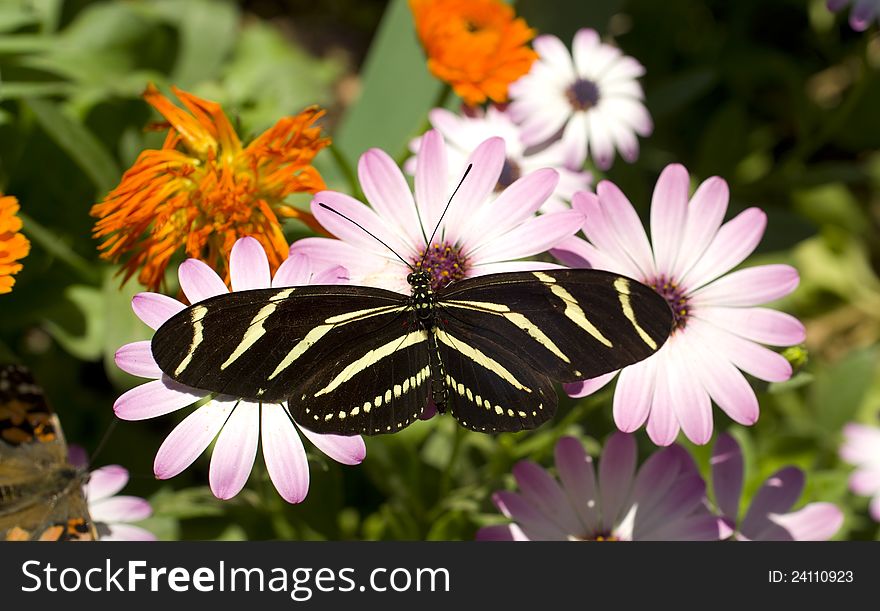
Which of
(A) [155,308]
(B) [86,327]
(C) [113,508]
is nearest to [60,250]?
(B) [86,327]

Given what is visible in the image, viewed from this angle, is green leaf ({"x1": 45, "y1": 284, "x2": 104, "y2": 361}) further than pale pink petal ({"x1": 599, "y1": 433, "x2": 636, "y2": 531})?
Yes

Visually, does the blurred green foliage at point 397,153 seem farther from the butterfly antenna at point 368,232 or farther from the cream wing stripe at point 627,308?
the butterfly antenna at point 368,232

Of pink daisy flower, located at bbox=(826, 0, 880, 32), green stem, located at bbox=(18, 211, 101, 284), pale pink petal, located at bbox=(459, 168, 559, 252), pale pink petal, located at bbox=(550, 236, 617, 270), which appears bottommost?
pale pink petal, located at bbox=(550, 236, 617, 270)

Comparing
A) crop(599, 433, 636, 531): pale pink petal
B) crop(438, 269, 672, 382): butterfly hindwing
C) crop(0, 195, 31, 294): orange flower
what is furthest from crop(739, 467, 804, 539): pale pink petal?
crop(0, 195, 31, 294): orange flower

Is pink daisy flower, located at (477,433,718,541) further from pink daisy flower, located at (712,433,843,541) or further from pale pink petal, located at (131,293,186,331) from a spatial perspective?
pale pink petal, located at (131,293,186,331)

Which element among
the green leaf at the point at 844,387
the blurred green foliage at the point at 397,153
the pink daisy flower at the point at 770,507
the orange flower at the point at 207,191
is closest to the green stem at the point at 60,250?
the blurred green foliage at the point at 397,153

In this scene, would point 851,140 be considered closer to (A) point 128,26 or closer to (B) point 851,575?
(B) point 851,575
